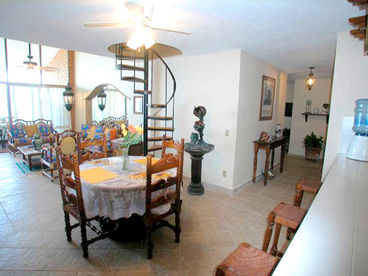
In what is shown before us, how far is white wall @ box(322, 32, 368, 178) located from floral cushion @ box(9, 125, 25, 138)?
7953 mm

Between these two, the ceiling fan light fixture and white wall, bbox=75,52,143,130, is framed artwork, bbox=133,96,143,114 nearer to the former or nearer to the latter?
white wall, bbox=75,52,143,130

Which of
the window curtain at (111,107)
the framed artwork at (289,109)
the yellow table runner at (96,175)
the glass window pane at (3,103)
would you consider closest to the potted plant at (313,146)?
the framed artwork at (289,109)

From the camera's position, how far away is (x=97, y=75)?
7.28 m

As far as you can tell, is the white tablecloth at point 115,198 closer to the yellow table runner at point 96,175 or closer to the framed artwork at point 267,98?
the yellow table runner at point 96,175

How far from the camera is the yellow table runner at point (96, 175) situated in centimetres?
216

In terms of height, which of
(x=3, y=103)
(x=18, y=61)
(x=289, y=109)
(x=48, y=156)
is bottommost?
(x=48, y=156)

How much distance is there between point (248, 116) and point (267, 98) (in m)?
1.01

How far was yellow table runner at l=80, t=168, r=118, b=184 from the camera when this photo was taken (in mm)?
2157

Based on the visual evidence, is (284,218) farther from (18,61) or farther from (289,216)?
(18,61)

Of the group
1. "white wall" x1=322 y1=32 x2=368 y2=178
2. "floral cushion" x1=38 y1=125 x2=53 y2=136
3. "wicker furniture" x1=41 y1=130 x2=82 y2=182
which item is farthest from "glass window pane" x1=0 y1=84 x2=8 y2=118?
"white wall" x1=322 y1=32 x2=368 y2=178

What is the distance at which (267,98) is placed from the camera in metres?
4.74

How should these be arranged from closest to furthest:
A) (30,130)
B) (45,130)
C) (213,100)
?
1. (213,100)
2. (30,130)
3. (45,130)

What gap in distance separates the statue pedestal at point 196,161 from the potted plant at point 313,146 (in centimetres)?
423

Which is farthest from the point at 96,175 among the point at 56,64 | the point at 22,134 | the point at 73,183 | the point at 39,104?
the point at 56,64
